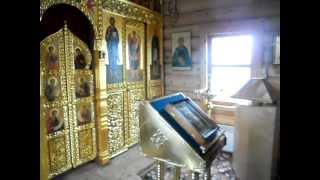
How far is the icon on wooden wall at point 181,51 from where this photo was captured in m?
4.60

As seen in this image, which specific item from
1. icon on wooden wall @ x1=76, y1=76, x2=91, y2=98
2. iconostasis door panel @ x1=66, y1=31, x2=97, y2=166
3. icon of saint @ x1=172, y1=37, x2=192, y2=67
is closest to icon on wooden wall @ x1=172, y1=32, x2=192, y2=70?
icon of saint @ x1=172, y1=37, x2=192, y2=67

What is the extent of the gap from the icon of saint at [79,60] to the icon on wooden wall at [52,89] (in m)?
0.40

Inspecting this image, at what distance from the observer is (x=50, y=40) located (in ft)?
9.84

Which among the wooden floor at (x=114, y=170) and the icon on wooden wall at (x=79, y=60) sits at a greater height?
the icon on wooden wall at (x=79, y=60)

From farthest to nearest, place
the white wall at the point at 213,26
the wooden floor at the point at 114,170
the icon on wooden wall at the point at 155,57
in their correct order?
the icon on wooden wall at the point at 155,57 → the white wall at the point at 213,26 → the wooden floor at the point at 114,170

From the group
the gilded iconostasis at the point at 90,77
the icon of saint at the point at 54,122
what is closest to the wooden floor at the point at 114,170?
the gilded iconostasis at the point at 90,77

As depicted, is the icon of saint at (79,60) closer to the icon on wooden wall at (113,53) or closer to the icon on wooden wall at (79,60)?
the icon on wooden wall at (79,60)

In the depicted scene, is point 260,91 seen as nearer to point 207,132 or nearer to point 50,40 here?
point 207,132

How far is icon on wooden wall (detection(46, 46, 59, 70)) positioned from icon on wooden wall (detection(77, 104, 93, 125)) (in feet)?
2.39

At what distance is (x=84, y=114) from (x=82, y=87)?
1.37ft

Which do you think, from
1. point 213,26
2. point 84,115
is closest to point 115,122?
point 84,115

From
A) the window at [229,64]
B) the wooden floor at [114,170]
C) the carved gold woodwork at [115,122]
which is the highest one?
the window at [229,64]

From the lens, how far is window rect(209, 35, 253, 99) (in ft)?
13.2
